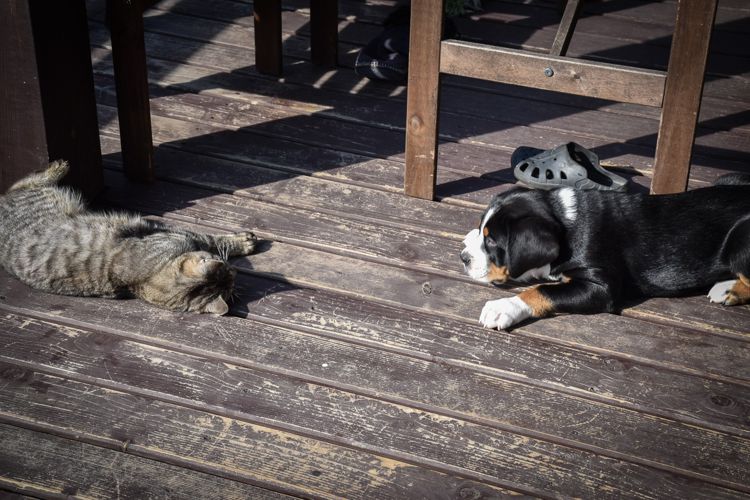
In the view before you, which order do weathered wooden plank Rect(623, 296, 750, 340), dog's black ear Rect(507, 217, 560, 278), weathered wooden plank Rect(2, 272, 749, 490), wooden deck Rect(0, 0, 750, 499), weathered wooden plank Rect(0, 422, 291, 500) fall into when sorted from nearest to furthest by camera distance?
weathered wooden plank Rect(0, 422, 291, 500)
wooden deck Rect(0, 0, 750, 499)
weathered wooden plank Rect(2, 272, 749, 490)
dog's black ear Rect(507, 217, 560, 278)
weathered wooden plank Rect(623, 296, 750, 340)

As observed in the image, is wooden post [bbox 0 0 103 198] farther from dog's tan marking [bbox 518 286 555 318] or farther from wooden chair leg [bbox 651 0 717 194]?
wooden chair leg [bbox 651 0 717 194]

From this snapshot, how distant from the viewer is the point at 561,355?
3213mm

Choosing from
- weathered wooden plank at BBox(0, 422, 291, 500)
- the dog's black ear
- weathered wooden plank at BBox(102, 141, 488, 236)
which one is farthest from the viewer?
weathered wooden plank at BBox(102, 141, 488, 236)

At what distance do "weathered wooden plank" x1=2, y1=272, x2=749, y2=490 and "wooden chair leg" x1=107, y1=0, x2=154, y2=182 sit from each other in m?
0.88

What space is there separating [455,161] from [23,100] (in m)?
2.00

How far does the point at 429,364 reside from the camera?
10.4 feet

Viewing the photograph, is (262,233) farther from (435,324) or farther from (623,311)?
(623,311)

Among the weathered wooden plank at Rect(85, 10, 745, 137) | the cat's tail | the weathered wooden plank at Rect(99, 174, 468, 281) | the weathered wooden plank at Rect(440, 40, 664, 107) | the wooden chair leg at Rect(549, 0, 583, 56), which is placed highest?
the wooden chair leg at Rect(549, 0, 583, 56)

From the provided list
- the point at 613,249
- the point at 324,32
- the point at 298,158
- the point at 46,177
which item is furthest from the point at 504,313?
the point at 324,32

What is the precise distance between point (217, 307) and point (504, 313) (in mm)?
1074

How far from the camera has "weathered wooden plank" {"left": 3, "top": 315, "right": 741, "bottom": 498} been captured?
2.71 m

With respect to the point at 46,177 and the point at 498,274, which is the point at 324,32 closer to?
the point at 46,177

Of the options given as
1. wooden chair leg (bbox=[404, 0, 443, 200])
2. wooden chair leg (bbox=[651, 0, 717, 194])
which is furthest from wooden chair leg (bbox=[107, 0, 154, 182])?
wooden chair leg (bbox=[651, 0, 717, 194])

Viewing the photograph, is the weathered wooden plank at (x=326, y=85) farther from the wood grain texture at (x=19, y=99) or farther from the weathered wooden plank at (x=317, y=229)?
the wood grain texture at (x=19, y=99)
